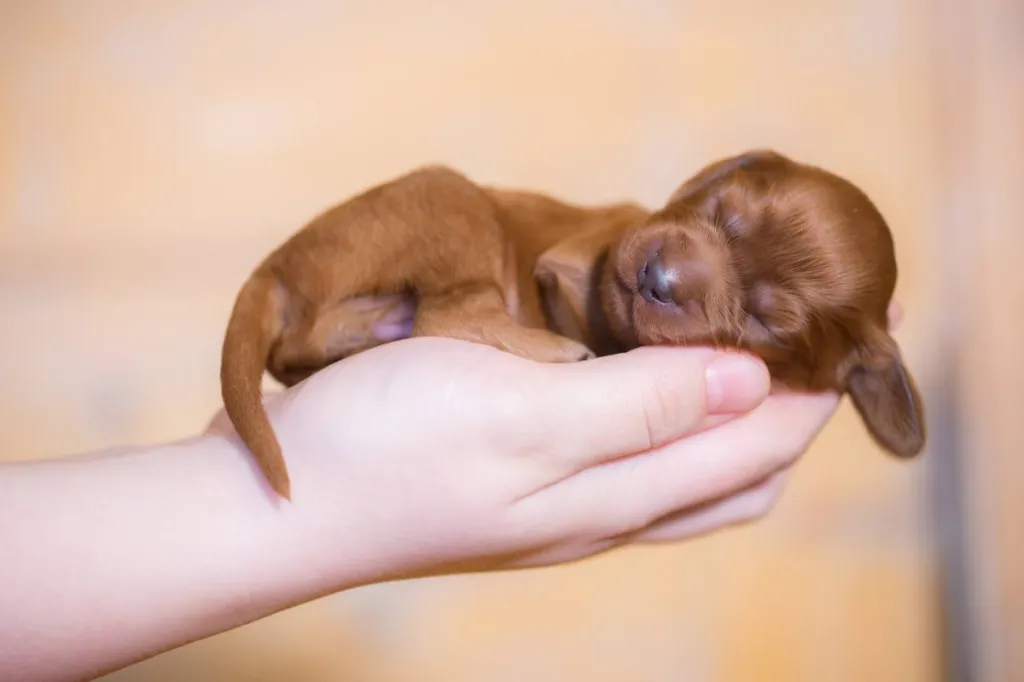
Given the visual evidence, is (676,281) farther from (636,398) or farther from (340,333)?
(340,333)

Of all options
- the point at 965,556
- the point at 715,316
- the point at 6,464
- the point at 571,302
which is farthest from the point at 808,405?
the point at 6,464

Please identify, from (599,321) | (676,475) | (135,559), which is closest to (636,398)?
(676,475)

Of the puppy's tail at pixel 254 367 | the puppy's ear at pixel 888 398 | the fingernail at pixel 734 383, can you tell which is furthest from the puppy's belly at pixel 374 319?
the puppy's ear at pixel 888 398

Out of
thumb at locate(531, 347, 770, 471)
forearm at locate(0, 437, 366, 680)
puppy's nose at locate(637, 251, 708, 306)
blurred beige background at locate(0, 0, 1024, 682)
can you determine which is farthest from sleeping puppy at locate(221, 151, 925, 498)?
blurred beige background at locate(0, 0, 1024, 682)

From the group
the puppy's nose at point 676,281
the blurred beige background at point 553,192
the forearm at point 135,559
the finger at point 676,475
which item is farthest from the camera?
the blurred beige background at point 553,192

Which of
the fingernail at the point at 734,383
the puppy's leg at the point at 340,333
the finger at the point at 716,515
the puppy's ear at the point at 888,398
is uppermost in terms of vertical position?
the puppy's leg at the point at 340,333

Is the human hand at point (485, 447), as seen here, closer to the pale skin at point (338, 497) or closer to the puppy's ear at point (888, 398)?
the pale skin at point (338, 497)
